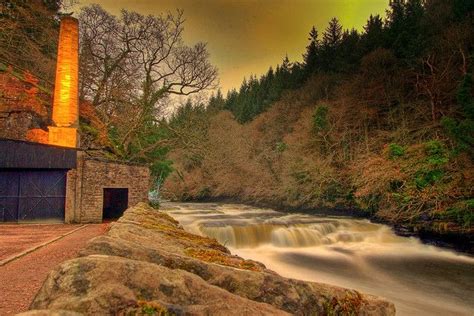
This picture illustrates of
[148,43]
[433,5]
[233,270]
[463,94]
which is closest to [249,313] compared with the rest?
[233,270]

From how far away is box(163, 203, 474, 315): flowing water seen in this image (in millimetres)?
9531

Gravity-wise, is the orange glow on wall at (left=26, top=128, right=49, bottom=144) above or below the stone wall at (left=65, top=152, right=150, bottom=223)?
above

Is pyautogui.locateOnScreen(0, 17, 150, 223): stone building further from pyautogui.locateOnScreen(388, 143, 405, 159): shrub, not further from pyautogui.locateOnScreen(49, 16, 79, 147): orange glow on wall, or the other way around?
pyautogui.locateOnScreen(388, 143, 405, 159): shrub

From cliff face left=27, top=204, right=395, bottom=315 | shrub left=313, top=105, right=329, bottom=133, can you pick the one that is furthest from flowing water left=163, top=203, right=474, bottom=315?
shrub left=313, top=105, right=329, bottom=133

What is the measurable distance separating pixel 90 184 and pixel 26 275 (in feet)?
34.2

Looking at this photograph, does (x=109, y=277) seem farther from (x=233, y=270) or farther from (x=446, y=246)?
(x=446, y=246)

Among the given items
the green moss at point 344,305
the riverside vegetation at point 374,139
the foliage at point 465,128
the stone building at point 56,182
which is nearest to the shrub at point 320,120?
the riverside vegetation at point 374,139

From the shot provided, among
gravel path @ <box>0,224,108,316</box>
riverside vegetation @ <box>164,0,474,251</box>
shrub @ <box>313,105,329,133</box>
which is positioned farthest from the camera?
shrub @ <box>313,105,329,133</box>

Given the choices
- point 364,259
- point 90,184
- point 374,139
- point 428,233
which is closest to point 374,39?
point 374,139

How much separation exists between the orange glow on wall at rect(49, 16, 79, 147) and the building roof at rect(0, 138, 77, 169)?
2.62 metres

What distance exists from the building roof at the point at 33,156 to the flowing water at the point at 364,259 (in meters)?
6.76

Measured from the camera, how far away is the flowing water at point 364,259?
953 centimetres

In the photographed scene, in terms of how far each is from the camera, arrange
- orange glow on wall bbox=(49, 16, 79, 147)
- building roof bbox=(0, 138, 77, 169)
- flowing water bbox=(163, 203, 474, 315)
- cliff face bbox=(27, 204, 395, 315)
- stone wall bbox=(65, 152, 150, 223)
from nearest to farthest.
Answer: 1. cliff face bbox=(27, 204, 395, 315)
2. flowing water bbox=(163, 203, 474, 315)
3. building roof bbox=(0, 138, 77, 169)
4. stone wall bbox=(65, 152, 150, 223)
5. orange glow on wall bbox=(49, 16, 79, 147)

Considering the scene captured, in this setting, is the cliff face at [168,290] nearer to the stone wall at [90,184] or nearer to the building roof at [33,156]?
the stone wall at [90,184]
